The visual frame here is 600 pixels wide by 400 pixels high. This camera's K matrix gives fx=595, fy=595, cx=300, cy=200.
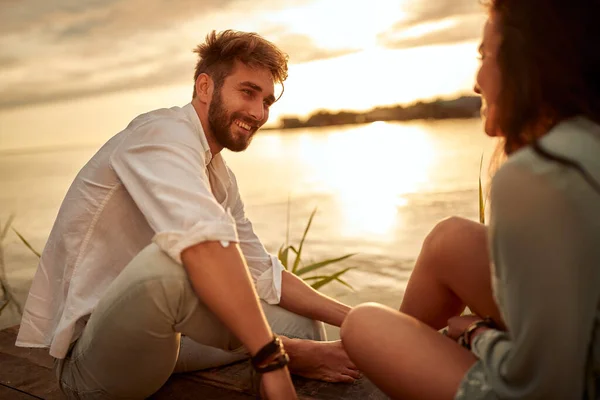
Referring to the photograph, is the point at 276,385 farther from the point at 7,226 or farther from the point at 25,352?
the point at 7,226

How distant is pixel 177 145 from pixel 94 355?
1.88 ft

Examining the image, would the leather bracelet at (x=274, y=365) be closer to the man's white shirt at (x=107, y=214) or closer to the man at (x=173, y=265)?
the man at (x=173, y=265)

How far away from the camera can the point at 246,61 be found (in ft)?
6.72

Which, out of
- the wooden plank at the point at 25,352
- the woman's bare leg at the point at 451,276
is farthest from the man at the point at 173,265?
the wooden plank at the point at 25,352

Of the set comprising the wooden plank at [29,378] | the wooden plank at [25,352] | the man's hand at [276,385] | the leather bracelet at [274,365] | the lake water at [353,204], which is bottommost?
the lake water at [353,204]

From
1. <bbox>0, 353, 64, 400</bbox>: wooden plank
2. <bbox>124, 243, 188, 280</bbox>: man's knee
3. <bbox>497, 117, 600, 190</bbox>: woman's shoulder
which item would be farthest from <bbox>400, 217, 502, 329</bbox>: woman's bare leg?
<bbox>0, 353, 64, 400</bbox>: wooden plank

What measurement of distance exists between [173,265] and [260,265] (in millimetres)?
744

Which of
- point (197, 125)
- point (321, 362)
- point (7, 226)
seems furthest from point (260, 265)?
point (7, 226)

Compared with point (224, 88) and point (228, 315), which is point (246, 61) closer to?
point (224, 88)

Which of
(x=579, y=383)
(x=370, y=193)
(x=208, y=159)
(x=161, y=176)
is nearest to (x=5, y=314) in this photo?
(x=208, y=159)

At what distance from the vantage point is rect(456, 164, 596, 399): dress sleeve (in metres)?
0.88

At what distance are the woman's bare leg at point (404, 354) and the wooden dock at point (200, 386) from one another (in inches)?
21.3

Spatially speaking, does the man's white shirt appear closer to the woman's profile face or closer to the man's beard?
the man's beard

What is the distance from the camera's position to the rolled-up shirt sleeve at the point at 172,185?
137cm
